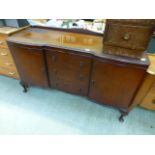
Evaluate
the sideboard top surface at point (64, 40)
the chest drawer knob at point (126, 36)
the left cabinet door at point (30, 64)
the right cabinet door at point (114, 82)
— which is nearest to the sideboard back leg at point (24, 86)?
the left cabinet door at point (30, 64)

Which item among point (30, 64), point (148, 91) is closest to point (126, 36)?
point (148, 91)

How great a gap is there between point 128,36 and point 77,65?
0.52 meters

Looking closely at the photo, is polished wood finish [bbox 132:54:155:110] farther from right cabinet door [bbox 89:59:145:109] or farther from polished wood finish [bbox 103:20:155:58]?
polished wood finish [bbox 103:20:155:58]

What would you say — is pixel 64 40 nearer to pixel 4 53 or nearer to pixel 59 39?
pixel 59 39

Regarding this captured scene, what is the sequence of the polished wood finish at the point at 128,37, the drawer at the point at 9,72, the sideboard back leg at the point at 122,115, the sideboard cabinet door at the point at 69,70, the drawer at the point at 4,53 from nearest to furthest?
the polished wood finish at the point at 128,37, the sideboard cabinet door at the point at 69,70, the sideboard back leg at the point at 122,115, the drawer at the point at 4,53, the drawer at the point at 9,72

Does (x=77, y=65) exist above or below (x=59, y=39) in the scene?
below

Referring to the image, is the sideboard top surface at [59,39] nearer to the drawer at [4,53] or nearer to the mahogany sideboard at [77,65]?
the mahogany sideboard at [77,65]

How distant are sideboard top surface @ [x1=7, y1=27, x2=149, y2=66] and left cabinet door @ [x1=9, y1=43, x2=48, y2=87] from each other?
0.08 metres

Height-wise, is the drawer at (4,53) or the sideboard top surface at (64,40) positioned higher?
the sideboard top surface at (64,40)

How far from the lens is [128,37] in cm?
104

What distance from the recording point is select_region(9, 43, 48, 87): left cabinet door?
4.37 ft

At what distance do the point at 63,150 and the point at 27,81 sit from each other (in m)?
0.96

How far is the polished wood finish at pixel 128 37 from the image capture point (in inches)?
38.3

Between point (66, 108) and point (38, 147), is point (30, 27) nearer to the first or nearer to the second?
point (66, 108)
